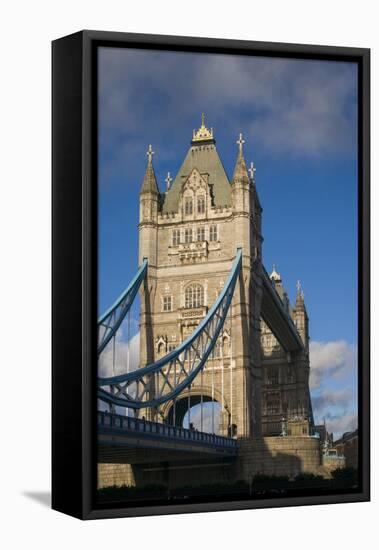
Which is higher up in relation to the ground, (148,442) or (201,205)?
(201,205)

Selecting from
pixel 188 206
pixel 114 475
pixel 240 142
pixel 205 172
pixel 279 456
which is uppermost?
pixel 240 142

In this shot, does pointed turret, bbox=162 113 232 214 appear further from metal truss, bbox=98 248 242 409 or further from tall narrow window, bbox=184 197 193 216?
metal truss, bbox=98 248 242 409

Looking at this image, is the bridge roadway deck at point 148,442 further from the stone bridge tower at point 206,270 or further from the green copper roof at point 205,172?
the green copper roof at point 205,172

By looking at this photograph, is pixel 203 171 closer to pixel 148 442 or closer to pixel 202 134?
pixel 202 134

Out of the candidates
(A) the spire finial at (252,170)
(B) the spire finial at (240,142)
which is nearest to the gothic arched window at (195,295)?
(A) the spire finial at (252,170)

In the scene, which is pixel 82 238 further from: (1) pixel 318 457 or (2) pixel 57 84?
(1) pixel 318 457

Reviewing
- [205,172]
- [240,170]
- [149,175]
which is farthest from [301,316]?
[149,175]

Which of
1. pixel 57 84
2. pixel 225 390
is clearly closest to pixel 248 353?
pixel 225 390

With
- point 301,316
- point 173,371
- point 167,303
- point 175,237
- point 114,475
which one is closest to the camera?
point 114,475

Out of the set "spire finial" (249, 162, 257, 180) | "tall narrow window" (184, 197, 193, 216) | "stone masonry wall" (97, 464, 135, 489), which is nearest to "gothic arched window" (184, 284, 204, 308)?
"tall narrow window" (184, 197, 193, 216)
